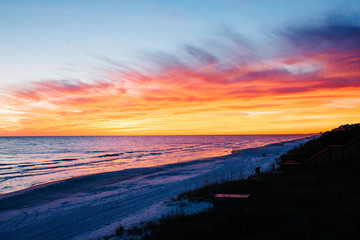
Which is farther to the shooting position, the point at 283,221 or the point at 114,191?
the point at 114,191

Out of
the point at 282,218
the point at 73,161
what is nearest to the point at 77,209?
the point at 282,218

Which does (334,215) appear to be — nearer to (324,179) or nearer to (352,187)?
(352,187)

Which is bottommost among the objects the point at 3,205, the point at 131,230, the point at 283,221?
the point at 3,205

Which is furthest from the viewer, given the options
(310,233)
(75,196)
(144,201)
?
(75,196)

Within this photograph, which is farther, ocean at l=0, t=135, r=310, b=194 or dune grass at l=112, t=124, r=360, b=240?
ocean at l=0, t=135, r=310, b=194

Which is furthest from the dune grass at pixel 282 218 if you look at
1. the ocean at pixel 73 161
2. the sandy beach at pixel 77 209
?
the ocean at pixel 73 161

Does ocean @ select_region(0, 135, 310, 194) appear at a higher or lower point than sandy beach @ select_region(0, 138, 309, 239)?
lower

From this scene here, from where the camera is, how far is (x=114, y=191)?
18578 mm

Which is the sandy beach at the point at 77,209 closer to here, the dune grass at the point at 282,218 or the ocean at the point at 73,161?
the dune grass at the point at 282,218

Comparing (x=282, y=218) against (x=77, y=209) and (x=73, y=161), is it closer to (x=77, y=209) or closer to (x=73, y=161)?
(x=77, y=209)

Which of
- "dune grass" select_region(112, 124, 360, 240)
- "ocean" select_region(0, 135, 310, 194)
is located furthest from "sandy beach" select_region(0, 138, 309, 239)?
"ocean" select_region(0, 135, 310, 194)

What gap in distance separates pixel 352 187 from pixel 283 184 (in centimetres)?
272

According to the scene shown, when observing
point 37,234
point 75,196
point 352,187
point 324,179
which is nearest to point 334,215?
point 352,187

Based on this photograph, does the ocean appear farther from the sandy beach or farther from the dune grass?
the dune grass
